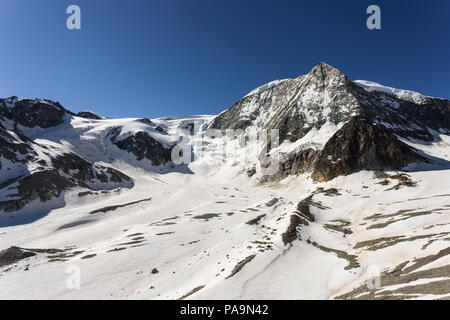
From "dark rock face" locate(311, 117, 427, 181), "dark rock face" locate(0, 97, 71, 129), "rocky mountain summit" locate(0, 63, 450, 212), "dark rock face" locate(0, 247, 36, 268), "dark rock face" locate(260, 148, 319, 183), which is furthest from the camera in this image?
"dark rock face" locate(0, 97, 71, 129)

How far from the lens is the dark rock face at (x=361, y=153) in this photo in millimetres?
85000

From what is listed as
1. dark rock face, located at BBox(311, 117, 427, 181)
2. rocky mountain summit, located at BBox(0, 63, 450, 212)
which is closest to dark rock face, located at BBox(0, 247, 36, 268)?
rocky mountain summit, located at BBox(0, 63, 450, 212)

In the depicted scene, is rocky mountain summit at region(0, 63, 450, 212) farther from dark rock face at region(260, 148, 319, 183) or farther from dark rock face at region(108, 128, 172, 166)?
dark rock face at region(108, 128, 172, 166)

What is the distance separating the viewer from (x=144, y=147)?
156m

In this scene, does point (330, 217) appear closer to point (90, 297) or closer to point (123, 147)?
point (90, 297)

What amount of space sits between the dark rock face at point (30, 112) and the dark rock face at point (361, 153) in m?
177

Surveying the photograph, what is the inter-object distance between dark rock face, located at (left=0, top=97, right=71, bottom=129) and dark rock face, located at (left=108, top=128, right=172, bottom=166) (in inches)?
1687

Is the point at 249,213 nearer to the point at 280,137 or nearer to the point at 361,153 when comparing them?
the point at 361,153

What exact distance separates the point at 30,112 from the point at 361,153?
201976 millimetres

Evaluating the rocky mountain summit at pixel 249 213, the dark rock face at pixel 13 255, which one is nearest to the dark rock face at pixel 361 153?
the rocky mountain summit at pixel 249 213

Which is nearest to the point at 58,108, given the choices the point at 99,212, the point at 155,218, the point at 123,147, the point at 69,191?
the point at 123,147

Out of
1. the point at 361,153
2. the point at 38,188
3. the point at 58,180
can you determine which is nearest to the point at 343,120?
the point at 361,153

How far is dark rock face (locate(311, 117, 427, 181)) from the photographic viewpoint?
85000 millimetres
